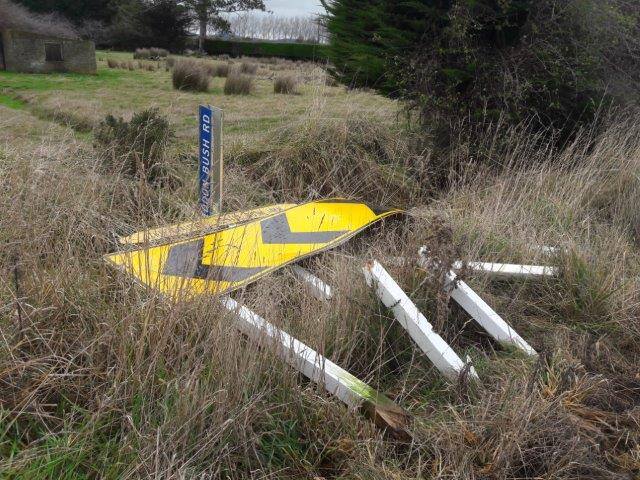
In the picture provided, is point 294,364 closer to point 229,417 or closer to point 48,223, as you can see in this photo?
point 229,417

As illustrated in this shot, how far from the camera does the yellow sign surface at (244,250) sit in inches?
105

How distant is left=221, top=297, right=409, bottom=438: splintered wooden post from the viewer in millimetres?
2305

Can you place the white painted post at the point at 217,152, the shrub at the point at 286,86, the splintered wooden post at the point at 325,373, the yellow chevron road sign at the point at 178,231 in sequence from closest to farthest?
the splintered wooden post at the point at 325,373
the yellow chevron road sign at the point at 178,231
the white painted post at the point at 217,152
the shrub at the point at 286,86

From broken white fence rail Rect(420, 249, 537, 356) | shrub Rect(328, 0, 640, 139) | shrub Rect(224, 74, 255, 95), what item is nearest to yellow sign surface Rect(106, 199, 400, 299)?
broken white fence rail Rect(420, 249, 537, 356)

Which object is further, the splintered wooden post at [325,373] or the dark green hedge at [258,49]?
the dark green hedge at [258,49]

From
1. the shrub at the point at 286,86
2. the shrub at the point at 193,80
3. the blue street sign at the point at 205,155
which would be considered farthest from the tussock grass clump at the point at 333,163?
the shrub at the point at 193,80

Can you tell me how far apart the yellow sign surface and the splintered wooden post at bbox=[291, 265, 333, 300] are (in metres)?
0.09

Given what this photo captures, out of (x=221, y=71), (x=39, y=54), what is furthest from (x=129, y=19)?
(x=221, y=71)

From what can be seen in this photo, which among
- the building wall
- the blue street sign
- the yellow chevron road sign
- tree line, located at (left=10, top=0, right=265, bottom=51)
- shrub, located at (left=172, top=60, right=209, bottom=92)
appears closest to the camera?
the yellow chevron road sign

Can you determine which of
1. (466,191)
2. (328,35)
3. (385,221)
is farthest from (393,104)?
(385,221)

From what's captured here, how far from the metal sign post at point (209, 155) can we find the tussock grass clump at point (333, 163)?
1853mm

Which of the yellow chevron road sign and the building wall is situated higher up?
the yellow chevron road sign

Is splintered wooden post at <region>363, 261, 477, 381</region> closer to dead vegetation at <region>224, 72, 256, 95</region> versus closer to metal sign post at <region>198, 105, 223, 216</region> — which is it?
metal sign post at <region>198, 105, 223, 216</region>

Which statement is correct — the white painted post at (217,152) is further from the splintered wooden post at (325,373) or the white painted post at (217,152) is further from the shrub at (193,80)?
the shrub at (193,80)
